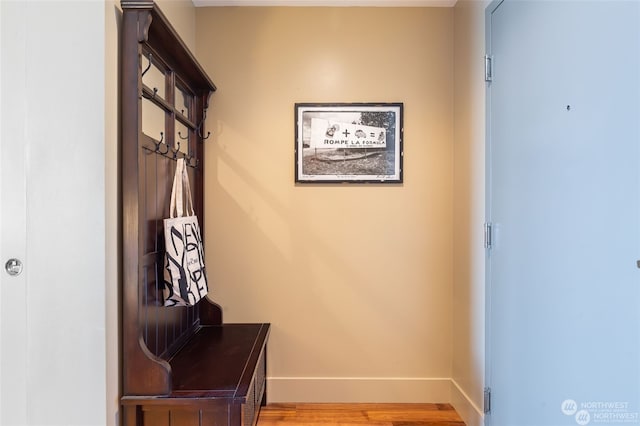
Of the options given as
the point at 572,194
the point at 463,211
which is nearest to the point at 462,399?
the point at 463,211

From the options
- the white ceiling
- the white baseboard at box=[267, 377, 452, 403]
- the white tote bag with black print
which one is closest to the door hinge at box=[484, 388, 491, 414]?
the white baseboard at box=[267, 377, 452, 403]

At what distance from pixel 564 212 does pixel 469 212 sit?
30.5 inches

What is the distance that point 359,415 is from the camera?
7.52 feet

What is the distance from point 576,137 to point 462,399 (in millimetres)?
1581

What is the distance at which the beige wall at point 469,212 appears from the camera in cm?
203

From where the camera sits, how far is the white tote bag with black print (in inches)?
64.4

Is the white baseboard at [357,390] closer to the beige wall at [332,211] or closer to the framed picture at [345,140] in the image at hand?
the beige wall at [332,211]

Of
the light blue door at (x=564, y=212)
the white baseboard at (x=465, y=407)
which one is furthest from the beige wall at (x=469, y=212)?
the light blue door at (x=564, y=212)

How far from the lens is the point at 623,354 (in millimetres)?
1169

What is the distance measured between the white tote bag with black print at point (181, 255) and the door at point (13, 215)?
0.48m

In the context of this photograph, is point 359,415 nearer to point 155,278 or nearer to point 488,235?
point 488,235

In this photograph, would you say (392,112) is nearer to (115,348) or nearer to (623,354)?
(623,354)

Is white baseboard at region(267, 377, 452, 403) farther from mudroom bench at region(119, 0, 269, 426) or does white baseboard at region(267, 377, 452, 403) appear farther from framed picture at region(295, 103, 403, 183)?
framed picture at region(295, 103, 403, 183)

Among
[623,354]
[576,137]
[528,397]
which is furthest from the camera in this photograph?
[528,397]
